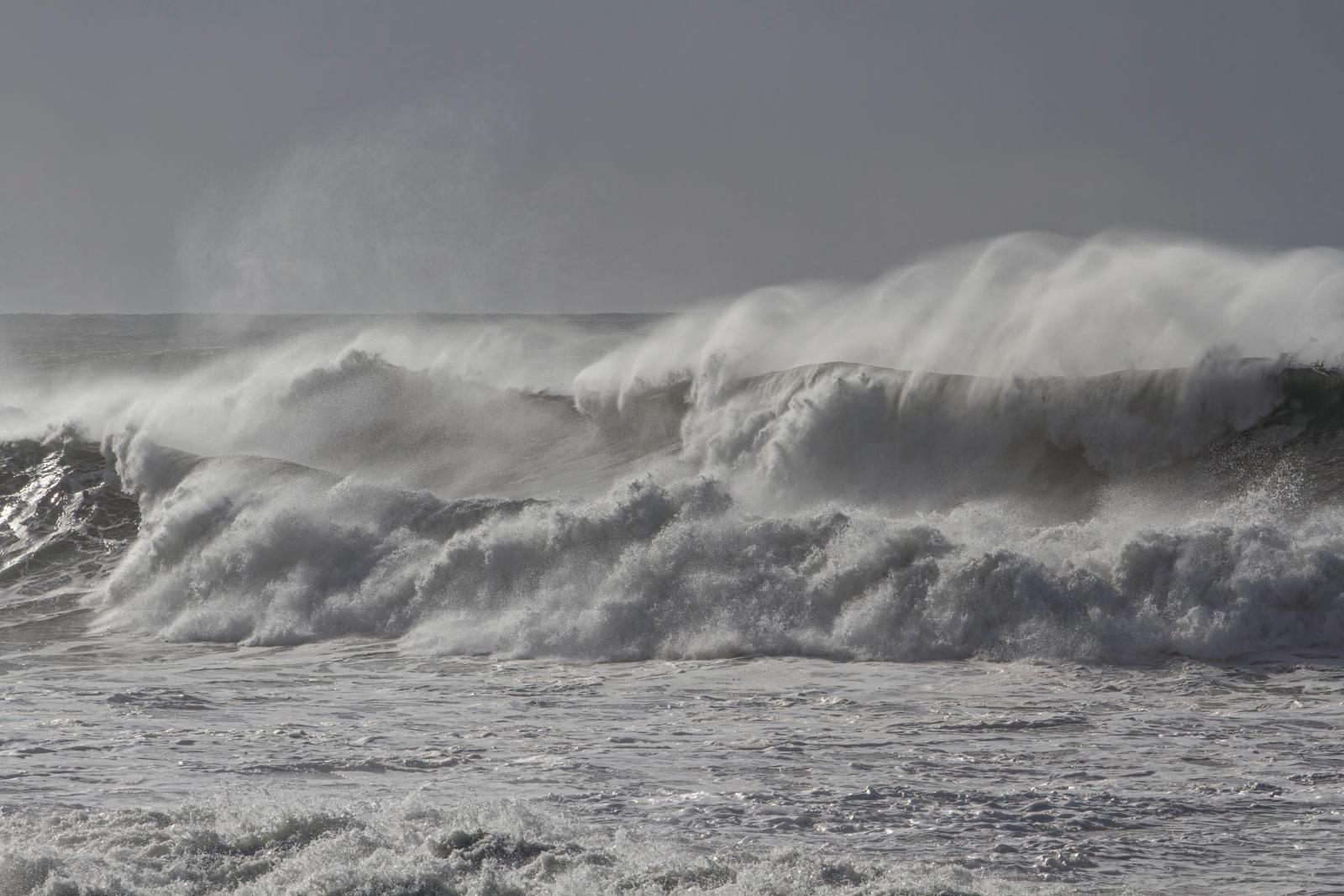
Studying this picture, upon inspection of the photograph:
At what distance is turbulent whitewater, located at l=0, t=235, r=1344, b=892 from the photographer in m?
5.75

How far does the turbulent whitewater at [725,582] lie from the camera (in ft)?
18.9

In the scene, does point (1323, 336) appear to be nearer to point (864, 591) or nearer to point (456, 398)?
point (864, 591)

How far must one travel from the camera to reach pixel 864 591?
34.4ft

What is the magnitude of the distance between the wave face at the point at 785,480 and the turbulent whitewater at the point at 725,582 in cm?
4

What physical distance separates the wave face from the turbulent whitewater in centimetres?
4

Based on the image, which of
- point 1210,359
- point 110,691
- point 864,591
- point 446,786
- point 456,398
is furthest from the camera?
point 456,398

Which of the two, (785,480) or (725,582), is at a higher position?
(785,480)

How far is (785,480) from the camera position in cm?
1407

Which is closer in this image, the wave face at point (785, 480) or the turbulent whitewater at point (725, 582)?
the turbulent whitewater at point (725, 582)

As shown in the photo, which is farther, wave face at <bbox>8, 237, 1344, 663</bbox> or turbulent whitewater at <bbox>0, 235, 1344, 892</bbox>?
wave face at <bbox>8, 237, 1344, 663</bbox>

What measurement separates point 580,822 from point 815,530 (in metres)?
5.69

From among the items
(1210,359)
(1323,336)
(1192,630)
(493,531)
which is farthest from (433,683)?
(1323,336)

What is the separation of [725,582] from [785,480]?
3331 mm

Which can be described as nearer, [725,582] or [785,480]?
[725,582]
